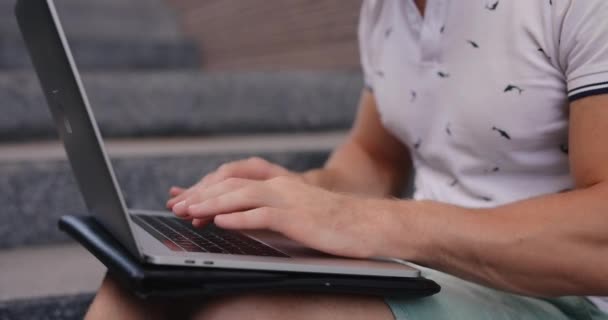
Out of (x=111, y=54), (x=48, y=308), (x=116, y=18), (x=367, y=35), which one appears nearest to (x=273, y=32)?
(x=111, y=54)

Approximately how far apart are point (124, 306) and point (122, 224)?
0.43ft

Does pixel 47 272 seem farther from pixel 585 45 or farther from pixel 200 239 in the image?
pixel 585 45

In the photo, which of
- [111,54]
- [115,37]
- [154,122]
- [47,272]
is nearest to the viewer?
[47,272]

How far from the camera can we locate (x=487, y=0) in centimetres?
75

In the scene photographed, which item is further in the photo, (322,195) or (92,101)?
(92,101)

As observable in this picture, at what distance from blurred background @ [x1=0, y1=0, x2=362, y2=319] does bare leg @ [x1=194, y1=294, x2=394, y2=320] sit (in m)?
0.44

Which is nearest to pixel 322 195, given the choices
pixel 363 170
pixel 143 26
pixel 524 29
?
pixel 524 29

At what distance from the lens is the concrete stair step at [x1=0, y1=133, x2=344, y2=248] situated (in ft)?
4.08

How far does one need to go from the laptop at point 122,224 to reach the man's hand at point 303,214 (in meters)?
0.02

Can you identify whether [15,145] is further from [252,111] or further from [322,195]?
[322,195]

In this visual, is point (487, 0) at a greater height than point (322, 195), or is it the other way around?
point (487, 0)

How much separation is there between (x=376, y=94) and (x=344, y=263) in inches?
17.3

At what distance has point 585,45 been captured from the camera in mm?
629

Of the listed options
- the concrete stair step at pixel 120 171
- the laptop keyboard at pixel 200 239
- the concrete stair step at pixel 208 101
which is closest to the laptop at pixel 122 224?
the laptop keyboard at pixel 200 239
